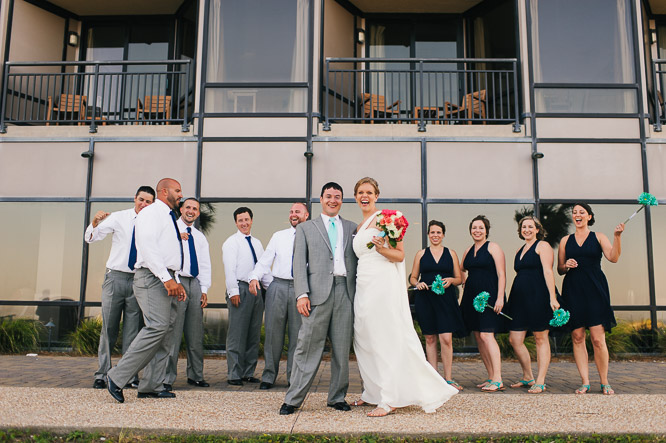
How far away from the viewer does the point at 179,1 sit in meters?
11.7

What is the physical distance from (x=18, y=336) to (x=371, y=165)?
6564 mm

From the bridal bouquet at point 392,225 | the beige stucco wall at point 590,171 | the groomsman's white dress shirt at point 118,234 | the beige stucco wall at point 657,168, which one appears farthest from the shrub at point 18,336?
the beige stucco wall at point 657,168

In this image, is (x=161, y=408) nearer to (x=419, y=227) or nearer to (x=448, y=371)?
(x=448, y=371)

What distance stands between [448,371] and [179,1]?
9.68 meters

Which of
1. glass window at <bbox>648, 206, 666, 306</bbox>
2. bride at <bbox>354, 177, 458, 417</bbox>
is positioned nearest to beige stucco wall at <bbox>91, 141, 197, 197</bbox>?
bride at <bbox>354, 177, 458, 417</bbox>

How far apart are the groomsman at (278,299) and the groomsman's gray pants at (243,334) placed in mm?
223

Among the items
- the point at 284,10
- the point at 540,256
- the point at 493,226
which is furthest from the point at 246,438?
the point at 284,10

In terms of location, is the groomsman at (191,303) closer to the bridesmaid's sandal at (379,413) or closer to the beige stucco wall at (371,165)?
the bridesmaid's sandal at (379,413)

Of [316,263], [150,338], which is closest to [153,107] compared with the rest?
[150,338]

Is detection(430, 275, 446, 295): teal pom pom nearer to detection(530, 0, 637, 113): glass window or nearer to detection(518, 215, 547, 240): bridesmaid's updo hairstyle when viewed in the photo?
detection(518, 215, 547, 240): bridesmaid's updo hairstyle

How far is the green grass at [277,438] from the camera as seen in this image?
353 centimetres

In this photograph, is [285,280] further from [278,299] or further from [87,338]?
[87,338]

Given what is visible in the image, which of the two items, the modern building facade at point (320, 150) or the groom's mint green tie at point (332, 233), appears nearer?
the groom's mint green tie at point (332, 233)

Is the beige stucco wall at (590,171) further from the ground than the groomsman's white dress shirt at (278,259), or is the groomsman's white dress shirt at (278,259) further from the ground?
the beige stucco wall at (590,171)
